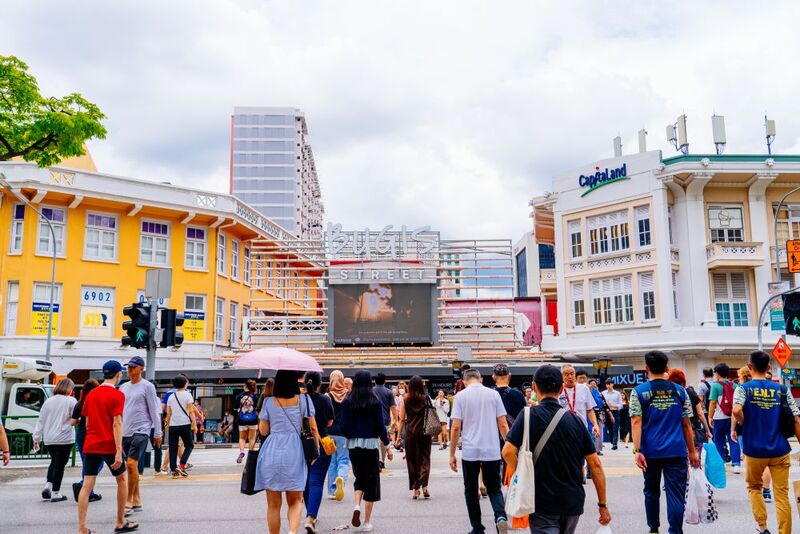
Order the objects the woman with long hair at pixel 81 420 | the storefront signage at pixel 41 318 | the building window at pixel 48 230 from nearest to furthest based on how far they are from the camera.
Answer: the woman with long hair at pixel 81 420, the storefront signage at pixel 41 318, the building window at pixel 48 230

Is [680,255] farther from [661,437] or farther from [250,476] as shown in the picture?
[250,476]

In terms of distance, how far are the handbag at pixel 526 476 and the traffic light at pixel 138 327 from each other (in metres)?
11.0

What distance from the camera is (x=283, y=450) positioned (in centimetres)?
705

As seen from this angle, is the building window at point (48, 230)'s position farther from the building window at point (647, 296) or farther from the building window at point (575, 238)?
the building window at point (647, 296)

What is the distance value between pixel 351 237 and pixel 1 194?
47.2 ft

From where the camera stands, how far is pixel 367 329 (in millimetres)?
32000

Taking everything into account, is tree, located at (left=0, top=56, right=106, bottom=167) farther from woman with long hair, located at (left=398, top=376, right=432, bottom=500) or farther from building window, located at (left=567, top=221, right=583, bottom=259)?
building window, located at (left=567, top=221, right=583, bottom=259)

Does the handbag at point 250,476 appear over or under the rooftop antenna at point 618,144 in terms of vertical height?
under

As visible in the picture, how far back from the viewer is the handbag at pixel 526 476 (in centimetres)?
510

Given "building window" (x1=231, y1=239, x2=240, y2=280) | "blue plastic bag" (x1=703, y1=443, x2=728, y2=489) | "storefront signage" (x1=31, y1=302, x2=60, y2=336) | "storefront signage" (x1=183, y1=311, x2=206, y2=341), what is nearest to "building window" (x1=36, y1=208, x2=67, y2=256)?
"storefront signage" (x1=31, y1=302, x2=60, y2=336)

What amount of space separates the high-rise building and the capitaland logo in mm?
66472

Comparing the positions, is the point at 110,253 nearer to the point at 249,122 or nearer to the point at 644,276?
the point at 644,276

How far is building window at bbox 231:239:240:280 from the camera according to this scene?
37116 mm

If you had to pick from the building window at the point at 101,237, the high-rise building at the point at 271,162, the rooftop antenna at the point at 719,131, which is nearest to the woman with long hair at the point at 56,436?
→ the building window at the point at 101,237
